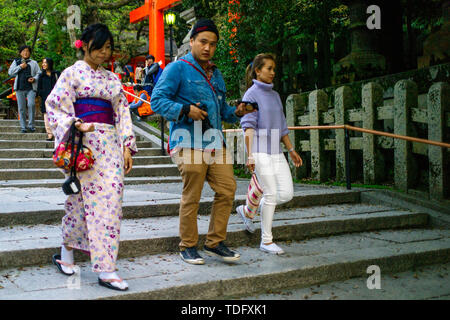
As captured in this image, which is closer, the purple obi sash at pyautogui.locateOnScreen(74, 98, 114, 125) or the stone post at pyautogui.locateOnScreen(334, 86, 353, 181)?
the purple obi sash at pyautogui.locateOnScreen(74, 98, 114, 125)

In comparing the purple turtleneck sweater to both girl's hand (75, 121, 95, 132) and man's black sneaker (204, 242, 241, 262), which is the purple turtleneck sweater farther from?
girl's hand (75, 121, 95, 132)

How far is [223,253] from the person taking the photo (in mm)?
4207

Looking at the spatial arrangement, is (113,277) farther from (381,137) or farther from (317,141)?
(317,141)

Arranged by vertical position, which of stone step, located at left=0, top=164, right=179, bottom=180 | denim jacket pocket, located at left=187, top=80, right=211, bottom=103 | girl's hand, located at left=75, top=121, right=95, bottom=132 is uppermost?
denim jacket pocket, located at left=187, top=80, right=211, bottom=103

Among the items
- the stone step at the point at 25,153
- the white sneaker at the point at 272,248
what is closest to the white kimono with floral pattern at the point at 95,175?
the white sneaker at the point at 272,248

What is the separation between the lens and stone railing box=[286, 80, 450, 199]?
594 centimetres

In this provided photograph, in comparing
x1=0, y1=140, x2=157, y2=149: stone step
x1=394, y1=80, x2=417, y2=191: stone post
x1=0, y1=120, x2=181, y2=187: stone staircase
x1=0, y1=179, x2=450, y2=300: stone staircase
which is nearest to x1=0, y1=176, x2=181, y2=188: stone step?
x1=0, y1=120, x2=181, y2=187: stone staircase

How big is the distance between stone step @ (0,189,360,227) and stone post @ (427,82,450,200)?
0.72 m

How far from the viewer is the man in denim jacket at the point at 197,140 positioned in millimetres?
4023

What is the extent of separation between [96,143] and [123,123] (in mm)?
275

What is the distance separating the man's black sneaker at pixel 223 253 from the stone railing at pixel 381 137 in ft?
9.98

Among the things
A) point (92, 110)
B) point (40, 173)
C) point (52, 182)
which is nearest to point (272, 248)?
point (92, 110)

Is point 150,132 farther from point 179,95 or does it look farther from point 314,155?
point 179,95

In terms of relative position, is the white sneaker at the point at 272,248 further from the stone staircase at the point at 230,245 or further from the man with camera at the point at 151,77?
A: the man with camera at the point at 151,77
